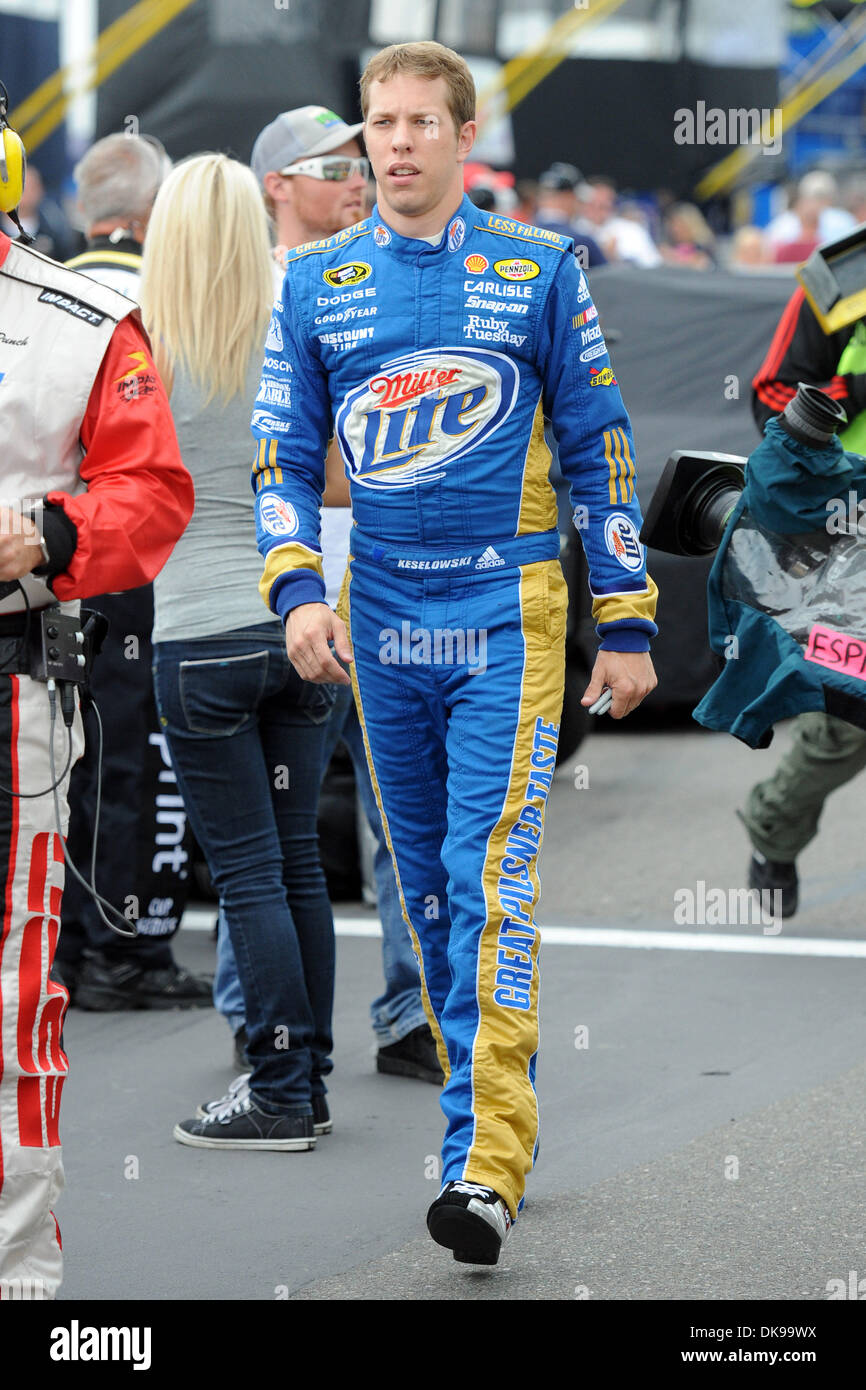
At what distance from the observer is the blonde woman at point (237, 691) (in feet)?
15.0

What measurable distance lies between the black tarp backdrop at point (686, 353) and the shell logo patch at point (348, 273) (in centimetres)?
537

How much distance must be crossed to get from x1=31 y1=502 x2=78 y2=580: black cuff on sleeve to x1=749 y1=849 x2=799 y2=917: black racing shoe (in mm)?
3536

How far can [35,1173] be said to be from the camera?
331 cm

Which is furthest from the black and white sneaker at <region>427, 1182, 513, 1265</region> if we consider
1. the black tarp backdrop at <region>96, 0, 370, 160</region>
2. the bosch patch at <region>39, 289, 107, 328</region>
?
the black tarp backdrop at <region>96, 0, 370, 160</region>

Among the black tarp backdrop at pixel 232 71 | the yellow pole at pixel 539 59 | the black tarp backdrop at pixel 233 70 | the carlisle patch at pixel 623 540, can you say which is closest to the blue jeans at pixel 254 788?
the carlisle patch at pixel 623 540

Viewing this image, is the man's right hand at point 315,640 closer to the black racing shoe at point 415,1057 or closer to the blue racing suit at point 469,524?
the blue racing suit at point 469,524

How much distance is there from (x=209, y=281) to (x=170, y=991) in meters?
2.18

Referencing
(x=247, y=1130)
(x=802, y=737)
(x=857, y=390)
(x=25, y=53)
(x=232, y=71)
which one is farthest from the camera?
(x=25, y=53)

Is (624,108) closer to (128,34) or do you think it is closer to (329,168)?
(128,34)

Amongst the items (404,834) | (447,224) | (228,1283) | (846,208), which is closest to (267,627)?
(404,834)

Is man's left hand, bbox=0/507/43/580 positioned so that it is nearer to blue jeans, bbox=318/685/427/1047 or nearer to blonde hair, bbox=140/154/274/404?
blonde hair, bbox=140/154/274/404

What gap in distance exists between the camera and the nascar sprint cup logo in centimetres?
385

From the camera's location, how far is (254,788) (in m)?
4.58

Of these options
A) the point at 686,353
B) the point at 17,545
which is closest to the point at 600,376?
the point at 17,545
